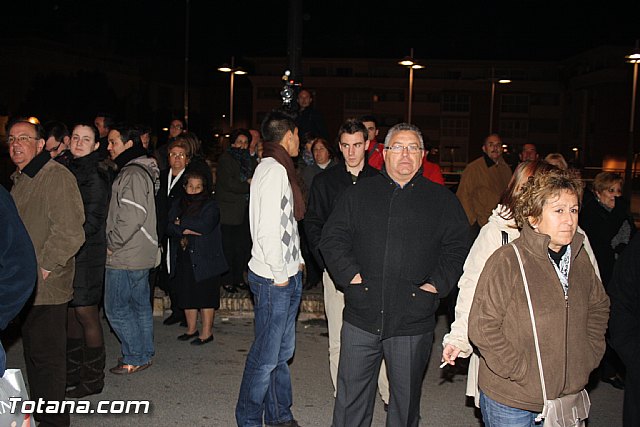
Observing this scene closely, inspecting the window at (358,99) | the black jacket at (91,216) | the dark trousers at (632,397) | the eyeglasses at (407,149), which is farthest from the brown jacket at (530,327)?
the window at (358,99)

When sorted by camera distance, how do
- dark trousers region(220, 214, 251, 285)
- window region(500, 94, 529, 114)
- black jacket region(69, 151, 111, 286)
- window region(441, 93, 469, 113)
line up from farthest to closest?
1. window region(500, 94, 529, 114)
2. window region(441, 93, 469, 113)
3. dark trousers region(220, 214, 251, 285)
4. black jacket region(69, 151, 111, 286)

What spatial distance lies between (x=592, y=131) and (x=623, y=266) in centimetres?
5587

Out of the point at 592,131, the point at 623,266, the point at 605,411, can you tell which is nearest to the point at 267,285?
the point at 623,266

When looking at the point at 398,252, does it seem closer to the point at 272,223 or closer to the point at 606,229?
the point at 272,223

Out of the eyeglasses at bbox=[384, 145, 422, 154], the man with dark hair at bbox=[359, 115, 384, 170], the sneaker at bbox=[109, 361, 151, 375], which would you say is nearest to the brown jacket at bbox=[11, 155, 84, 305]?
the sneaker at bbox=[109, 361, 151, 375]

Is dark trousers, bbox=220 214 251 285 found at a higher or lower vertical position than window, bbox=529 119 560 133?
lower

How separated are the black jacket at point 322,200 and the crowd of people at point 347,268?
17 millimetres

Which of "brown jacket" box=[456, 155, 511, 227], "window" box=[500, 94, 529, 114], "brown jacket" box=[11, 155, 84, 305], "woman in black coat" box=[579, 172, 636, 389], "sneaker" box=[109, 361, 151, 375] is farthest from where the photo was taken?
"window" box=[500, 94, 529, 114]

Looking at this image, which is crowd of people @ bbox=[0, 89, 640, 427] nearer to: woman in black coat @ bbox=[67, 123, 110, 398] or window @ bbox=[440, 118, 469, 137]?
woman in black coat @ bbox=[67, 123, 110, 398]

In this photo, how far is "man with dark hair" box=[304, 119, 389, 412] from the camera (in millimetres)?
5516

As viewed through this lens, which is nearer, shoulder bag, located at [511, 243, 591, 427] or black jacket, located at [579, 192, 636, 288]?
shoulder bag, located at [511, 243, 591, 427]

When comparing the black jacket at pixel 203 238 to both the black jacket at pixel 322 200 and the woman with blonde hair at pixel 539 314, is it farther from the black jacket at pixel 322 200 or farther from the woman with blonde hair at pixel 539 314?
the woman with blonde hair at pixel 539 314

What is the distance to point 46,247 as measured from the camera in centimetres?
493

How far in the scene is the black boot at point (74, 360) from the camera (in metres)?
6.02
